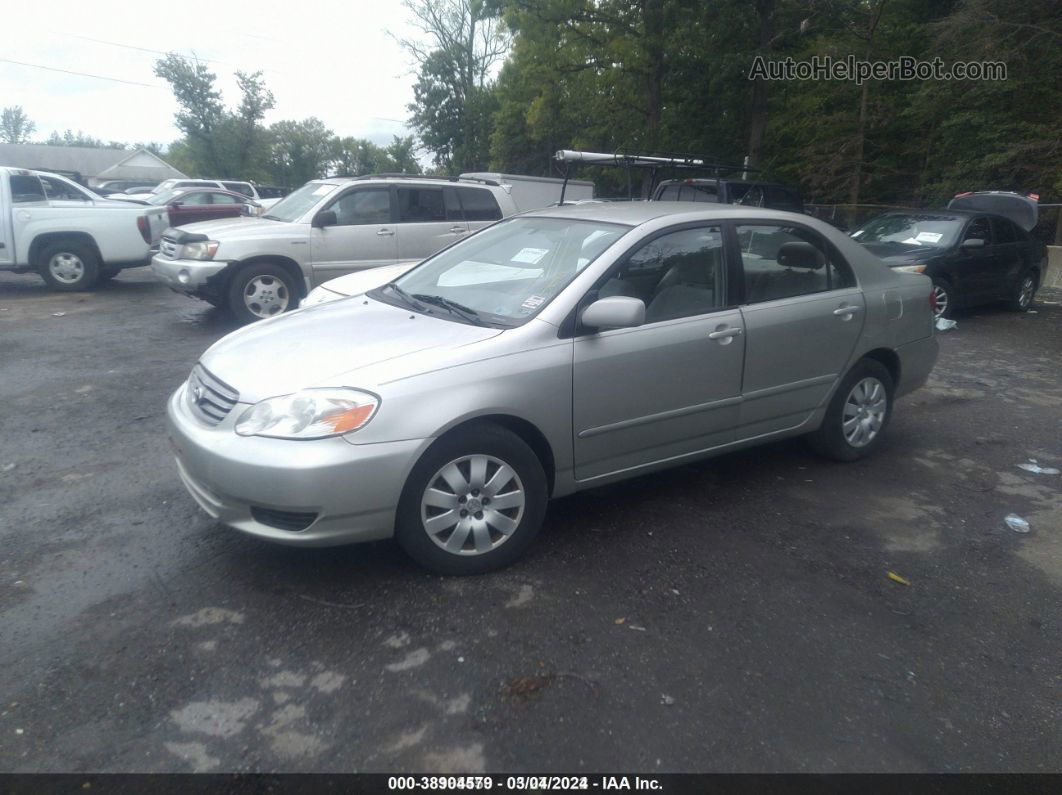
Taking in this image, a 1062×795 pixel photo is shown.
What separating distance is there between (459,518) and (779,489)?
89.6 inches

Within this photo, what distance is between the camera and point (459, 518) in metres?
3.61

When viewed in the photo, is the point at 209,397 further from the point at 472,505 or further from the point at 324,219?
the point at 324,219

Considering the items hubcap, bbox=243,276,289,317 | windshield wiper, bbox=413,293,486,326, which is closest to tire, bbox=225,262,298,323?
hubcap, bbox=243,276,289,317

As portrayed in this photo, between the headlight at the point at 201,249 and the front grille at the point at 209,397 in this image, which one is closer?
the front grille at the point at 209,397

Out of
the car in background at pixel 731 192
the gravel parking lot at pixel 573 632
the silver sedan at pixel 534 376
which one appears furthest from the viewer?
the car in background at pixel 731 192

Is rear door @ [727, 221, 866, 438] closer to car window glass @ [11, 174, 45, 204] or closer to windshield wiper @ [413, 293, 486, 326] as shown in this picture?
windshield wiper @ [413, 293, 486, 326]

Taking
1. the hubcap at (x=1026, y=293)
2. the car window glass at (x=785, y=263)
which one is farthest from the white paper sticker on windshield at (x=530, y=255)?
the hubcap at (x=1026, y=293)

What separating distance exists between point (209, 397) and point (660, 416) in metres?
2.27

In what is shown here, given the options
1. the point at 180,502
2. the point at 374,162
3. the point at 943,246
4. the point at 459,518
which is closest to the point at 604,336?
the point at 459,518

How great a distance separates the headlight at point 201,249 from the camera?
356 inches

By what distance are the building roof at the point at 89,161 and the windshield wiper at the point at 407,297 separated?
72.1m

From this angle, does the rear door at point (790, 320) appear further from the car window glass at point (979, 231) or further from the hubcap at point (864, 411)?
the car window glass at point (979, 231)

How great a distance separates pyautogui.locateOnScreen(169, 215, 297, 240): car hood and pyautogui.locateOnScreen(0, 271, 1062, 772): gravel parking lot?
4.37 meters

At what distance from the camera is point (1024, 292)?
12117 millimetres
